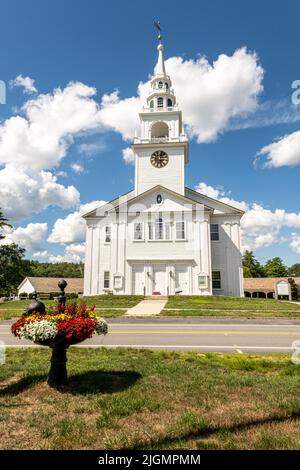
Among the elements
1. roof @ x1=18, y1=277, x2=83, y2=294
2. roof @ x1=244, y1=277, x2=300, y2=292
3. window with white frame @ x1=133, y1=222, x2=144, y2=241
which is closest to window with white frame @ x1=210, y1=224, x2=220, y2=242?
window with white frame @ x1=133, y1=222, x2=144, y2=241

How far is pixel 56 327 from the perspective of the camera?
205 inches

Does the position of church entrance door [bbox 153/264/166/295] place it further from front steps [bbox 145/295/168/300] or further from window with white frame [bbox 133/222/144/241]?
window with white frame [bbox 133/222/144/241]

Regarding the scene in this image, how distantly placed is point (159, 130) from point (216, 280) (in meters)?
17.9

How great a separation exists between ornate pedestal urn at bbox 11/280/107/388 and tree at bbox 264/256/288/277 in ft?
248

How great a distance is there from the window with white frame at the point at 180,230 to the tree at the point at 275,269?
174ft

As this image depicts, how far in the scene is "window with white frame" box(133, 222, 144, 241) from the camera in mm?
29875

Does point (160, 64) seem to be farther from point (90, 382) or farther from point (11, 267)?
point (90, 382)

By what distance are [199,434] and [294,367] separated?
4.32 metres

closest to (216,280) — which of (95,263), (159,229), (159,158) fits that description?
(159,229)

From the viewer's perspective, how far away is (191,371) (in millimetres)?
6621

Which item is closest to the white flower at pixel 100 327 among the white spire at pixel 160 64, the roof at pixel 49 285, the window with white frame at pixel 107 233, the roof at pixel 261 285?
the window with white frame at pixel 107 233

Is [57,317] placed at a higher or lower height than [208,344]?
higher
